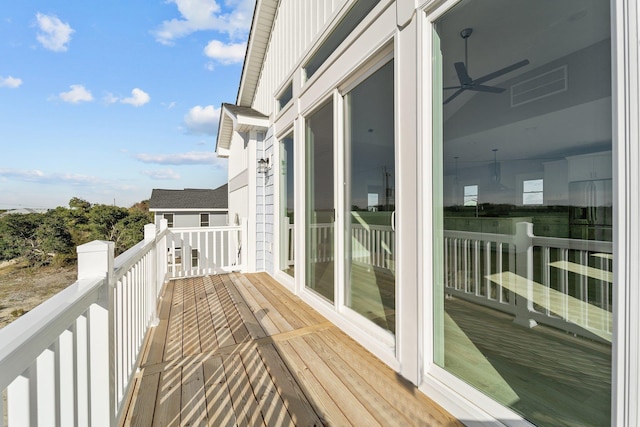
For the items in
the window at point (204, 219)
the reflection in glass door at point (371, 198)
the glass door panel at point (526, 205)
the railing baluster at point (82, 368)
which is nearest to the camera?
the railing baluster at point (82, 368)

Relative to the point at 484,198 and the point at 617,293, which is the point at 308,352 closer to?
the point at 484,198

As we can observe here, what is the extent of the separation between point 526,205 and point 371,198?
1.22 metres

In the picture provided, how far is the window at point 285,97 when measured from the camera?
433 cm

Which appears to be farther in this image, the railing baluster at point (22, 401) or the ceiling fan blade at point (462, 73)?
the ceiling fan blade at point (462, 73)

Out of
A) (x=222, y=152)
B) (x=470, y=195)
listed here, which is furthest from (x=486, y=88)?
(x=222, y=152)

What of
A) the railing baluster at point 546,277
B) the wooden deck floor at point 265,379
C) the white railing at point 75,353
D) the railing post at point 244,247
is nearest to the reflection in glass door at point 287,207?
the railing post at point 244,247

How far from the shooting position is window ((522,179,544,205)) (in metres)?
1.30

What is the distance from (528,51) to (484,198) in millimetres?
697

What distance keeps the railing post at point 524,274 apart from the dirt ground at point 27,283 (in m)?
13.5

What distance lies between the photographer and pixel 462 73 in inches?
65.1

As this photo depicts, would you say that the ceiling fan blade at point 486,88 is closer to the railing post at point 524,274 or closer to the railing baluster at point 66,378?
the railing post at point 524,274

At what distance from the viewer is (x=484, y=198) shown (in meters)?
1.54

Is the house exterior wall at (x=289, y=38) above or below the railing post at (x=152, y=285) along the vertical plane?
above

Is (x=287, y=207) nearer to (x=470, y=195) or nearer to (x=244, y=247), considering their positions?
(x=244, y=247)
